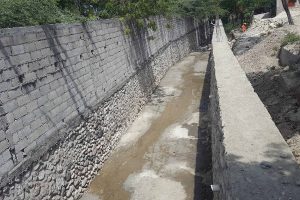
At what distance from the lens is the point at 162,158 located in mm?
8609

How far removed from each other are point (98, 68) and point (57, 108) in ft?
8.49

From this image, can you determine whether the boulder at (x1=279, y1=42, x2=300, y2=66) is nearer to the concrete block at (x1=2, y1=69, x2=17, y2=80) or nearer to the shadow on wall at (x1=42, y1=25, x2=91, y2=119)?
the shadow on wall at (x1=42, y1=25, x2=91, y2=119)

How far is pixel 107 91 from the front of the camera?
959 centimetres

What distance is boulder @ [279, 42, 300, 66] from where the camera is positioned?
11.8 meters

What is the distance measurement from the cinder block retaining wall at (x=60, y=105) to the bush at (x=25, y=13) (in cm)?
125

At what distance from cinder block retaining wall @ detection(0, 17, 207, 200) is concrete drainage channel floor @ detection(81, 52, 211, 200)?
1.35 feet

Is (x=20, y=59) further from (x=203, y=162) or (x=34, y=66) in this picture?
(x=203, y=162)

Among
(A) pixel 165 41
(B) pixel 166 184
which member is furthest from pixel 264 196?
(A) pixel 165 41

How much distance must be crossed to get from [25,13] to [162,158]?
4.73 metres

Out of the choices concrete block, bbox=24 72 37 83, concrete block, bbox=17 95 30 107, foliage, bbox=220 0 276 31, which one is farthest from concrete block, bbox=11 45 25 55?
foliage, bbox=220 0 276 31

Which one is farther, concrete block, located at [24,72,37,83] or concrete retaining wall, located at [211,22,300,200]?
concrete block, located at [24,72,37,83]

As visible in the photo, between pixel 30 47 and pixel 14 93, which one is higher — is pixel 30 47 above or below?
above

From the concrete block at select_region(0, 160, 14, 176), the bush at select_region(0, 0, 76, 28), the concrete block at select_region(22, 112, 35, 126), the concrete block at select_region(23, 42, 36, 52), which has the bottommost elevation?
the concrete block at select_region(0, 160, 14, 176)

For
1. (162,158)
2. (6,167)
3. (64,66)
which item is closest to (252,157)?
(6,167)
